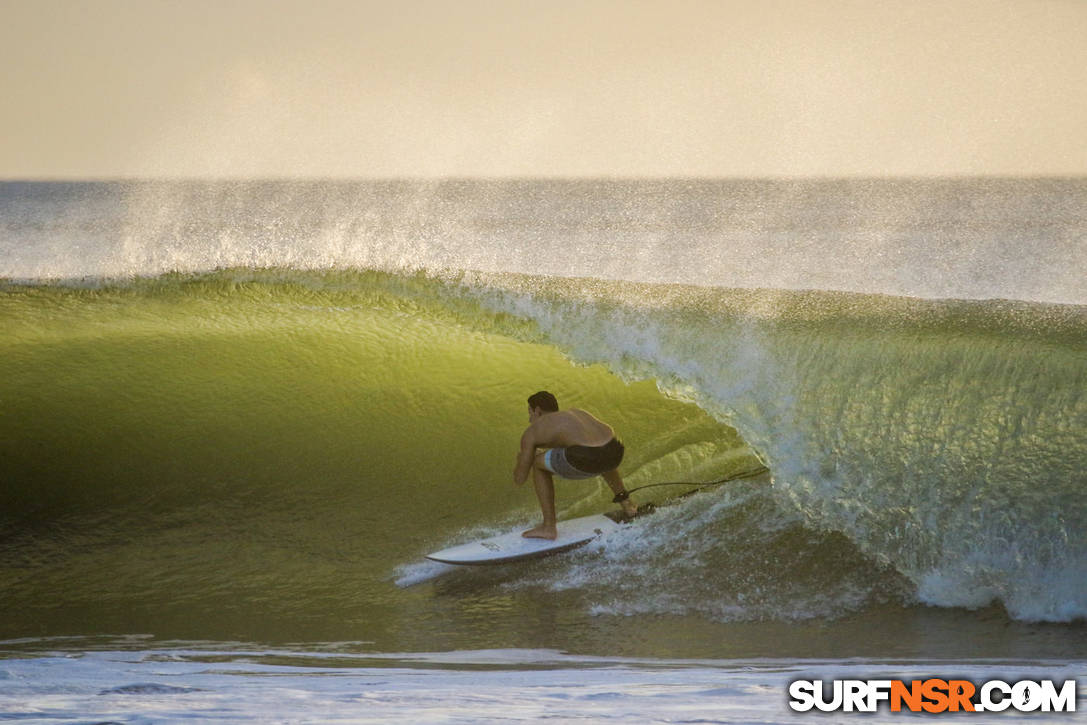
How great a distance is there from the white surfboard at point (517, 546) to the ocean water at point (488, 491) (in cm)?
8

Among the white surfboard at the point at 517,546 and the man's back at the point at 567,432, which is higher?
the man's back at the point at 567,432

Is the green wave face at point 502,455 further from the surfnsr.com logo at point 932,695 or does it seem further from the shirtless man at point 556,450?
the surfnsr.com logo at point 932,695

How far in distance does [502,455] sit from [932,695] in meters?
3.35

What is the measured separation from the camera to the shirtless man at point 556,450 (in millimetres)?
4641

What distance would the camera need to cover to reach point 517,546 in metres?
4.65

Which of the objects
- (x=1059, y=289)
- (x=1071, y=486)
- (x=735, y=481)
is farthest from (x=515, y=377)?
(x=1059, y=289)

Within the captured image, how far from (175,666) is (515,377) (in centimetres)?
322

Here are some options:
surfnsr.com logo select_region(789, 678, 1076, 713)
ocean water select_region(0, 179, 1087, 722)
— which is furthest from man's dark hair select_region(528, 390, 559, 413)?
surfnsr.com logo select_region(789, 678, 1076, 713)

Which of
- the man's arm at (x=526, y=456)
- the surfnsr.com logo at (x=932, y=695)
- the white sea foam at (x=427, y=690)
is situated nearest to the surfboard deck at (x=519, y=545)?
the man's arm at (x=526, y=456)

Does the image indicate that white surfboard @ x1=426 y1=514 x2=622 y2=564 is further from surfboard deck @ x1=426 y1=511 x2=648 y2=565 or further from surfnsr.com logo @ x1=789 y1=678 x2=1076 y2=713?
surfnsr.com logo @ x1=789 y1=678 x2=1076 y2=713

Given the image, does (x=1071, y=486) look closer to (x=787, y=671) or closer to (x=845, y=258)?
(x=787, y=671)

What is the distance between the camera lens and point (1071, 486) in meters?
4.41

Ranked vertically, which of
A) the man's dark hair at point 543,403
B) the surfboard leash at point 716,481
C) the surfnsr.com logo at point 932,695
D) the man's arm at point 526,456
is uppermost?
the man's dark hair at point 543,403

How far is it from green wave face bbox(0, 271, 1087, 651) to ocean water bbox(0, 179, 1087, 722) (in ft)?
0.06
